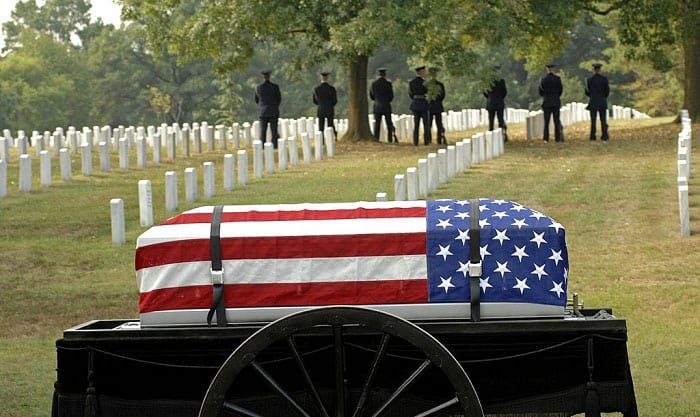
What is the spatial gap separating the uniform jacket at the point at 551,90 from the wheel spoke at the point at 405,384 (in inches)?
1342

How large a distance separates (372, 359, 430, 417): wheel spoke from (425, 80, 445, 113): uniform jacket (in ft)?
110

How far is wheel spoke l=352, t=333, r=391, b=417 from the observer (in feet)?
18.8

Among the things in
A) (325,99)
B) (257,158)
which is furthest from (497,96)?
(257,158)

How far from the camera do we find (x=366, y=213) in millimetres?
6457

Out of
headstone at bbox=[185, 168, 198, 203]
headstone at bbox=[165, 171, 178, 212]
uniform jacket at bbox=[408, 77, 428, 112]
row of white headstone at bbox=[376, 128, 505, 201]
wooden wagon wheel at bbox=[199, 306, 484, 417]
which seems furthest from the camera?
uniform jacket at bbox=[408, 77, 428, 112]

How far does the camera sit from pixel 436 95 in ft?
129

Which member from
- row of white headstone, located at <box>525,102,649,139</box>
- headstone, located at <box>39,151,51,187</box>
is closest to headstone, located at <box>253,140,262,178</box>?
headstone, located at <box>39,151,51,187</box>

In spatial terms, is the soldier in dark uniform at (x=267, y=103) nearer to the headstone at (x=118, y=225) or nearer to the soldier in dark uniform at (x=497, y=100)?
the soldier in dark uniform at (x=497, y=100)

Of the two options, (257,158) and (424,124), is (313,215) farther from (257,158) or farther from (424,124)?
(424,124)

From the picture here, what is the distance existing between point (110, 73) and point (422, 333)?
275ft

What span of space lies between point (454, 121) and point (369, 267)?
2227 inches

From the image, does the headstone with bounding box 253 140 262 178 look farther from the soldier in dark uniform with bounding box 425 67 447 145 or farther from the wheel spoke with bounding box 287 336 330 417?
the wheel spoke with bounding box 287 336 330 417

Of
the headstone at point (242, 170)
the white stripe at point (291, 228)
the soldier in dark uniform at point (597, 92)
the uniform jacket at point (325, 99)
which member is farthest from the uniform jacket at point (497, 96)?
the white stripe at point (291, 228)

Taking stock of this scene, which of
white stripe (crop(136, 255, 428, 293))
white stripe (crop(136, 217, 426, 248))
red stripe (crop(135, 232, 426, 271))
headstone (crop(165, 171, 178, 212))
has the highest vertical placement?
white stripe (crop(136, 217, 426, 248))
